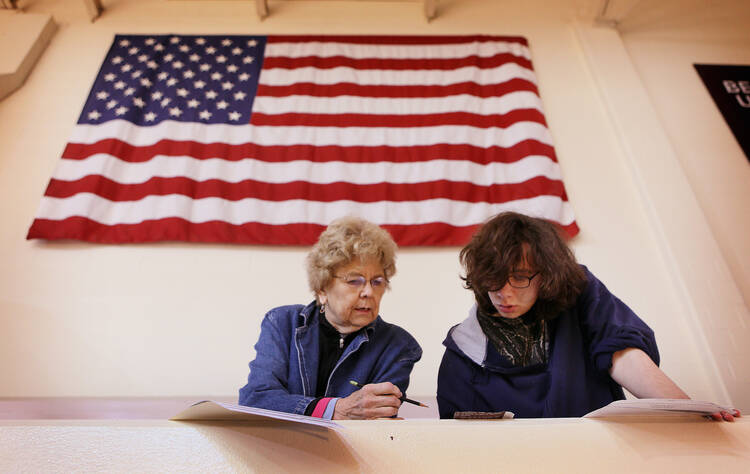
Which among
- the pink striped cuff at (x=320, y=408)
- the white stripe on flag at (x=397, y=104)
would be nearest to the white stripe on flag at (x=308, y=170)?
A: the white stripe on flag at (x=397, y=104)

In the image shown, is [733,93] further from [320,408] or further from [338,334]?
[320,408]

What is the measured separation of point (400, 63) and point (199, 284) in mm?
1968

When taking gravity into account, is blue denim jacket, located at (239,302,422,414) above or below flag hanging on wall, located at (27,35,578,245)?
below

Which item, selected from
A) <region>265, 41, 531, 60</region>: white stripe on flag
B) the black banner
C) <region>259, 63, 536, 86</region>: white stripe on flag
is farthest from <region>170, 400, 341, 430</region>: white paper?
the black banner

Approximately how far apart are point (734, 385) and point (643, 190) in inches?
44.0

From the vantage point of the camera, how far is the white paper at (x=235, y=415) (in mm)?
815

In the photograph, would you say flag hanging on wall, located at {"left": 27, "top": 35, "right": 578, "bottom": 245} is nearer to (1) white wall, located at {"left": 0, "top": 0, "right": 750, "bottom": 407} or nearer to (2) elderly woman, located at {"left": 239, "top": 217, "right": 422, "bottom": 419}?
(1) white wall, located at {"left": 0, "top": 0, "right": 750, "bottom": 407}

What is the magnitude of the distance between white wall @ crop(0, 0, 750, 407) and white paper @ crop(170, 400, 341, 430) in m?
1.49

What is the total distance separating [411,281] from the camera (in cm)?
263

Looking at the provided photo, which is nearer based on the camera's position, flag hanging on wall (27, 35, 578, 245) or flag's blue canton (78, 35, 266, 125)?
flag hanging on wall (27, 35, 578, 245)

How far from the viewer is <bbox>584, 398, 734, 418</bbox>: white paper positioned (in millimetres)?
859

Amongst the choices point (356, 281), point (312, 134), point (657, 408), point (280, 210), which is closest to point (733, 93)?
point (312, 134)

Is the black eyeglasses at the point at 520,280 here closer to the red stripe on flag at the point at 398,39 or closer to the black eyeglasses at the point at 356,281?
the black eyeglasses at the point at 356,281

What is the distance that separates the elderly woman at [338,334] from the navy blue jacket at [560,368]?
0.17 meters
